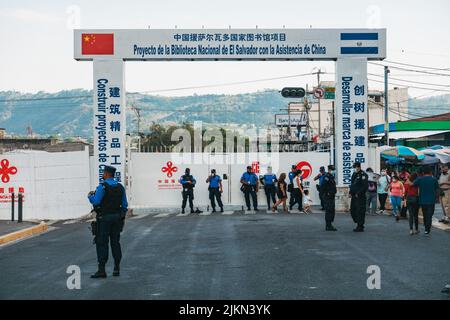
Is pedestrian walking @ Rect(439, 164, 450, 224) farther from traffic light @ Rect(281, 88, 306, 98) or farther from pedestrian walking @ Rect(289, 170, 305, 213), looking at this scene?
traffic light @ Rect(281, 88, 306, 98)

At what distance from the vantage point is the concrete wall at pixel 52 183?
26.3m

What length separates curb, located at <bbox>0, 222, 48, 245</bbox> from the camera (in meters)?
17.9

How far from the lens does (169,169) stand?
1129 inches

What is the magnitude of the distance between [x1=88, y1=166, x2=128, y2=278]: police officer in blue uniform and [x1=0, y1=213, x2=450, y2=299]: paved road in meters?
0.45

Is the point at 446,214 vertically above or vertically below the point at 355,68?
below

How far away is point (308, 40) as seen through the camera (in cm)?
2523

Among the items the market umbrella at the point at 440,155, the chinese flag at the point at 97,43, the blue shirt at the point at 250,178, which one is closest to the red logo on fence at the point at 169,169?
the blue shirt at the point at 250,178

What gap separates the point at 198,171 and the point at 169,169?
1258 millimetres

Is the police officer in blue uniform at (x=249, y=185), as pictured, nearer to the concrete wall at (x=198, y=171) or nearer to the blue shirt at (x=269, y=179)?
the blue shirt at (x=269, y=179)
